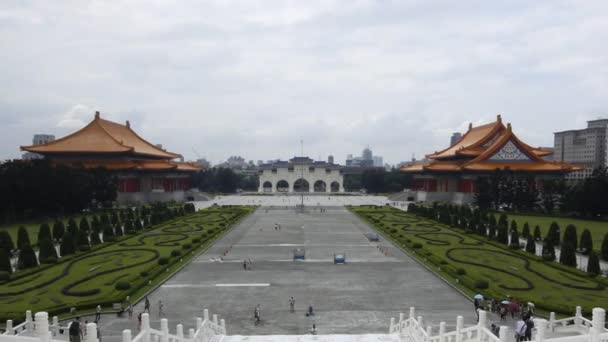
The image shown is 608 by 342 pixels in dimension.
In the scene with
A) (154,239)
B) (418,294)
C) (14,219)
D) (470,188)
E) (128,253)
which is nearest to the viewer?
(418,294)

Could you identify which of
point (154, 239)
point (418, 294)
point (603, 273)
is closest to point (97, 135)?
point (154, 239)

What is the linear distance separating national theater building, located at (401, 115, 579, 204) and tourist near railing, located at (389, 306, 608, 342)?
4964 centimetres

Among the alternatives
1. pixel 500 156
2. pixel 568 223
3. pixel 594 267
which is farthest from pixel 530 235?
pixel 500 156

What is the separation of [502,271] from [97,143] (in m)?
60.2

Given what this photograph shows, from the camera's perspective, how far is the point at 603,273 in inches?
1037

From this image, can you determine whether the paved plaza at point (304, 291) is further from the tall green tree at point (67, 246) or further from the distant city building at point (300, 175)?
the distant city building at point (300, 175)

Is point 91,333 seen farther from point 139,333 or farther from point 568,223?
point 568,223

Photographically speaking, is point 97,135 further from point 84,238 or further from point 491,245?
point 491,245

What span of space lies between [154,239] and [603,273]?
30.7 m

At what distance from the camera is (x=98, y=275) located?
25672 mm

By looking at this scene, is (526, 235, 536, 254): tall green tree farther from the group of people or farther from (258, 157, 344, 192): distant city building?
(258, 157, 344, 192): distant city building

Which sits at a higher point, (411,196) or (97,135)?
(97,135)

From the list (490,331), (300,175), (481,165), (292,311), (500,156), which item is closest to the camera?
(490,331)

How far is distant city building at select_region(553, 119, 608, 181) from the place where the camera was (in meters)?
143
